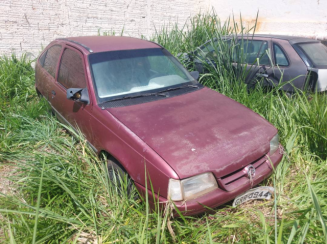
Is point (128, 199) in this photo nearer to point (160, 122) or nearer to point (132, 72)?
point (160, 122)

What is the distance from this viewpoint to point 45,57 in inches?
157

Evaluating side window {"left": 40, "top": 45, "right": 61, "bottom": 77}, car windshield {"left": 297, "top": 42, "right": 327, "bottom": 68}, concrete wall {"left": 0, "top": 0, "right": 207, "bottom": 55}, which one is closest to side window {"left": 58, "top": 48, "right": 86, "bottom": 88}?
side window {"left": 40, "top": 45, "right": 61, "bottom": 77}

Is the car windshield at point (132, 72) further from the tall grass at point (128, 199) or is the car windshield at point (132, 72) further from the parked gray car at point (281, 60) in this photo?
the parked gray car at point (281, 60)

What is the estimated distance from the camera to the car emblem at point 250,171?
2117 millimetres

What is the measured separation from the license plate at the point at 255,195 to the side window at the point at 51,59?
2.77m

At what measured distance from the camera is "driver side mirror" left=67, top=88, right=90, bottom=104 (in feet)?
8.73

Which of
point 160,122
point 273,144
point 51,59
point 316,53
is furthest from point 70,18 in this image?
point 273,144

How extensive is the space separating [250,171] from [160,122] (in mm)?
853

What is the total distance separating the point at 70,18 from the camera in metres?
7.41

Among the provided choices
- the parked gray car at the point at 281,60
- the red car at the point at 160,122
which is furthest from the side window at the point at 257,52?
the red car at the point at 160,122

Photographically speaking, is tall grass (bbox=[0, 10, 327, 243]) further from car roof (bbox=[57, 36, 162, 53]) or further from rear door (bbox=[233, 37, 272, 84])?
car roof (bbox=[57, 36, 162, 53])

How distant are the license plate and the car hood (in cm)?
26

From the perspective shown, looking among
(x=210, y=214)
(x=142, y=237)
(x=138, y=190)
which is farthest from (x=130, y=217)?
(x=210, y=214)

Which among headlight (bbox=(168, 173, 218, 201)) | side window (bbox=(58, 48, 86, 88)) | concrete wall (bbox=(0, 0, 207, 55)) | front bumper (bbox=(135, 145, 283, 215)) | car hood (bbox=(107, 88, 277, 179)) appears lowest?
front bumper (bbox=(135, 145, 283, 215))
